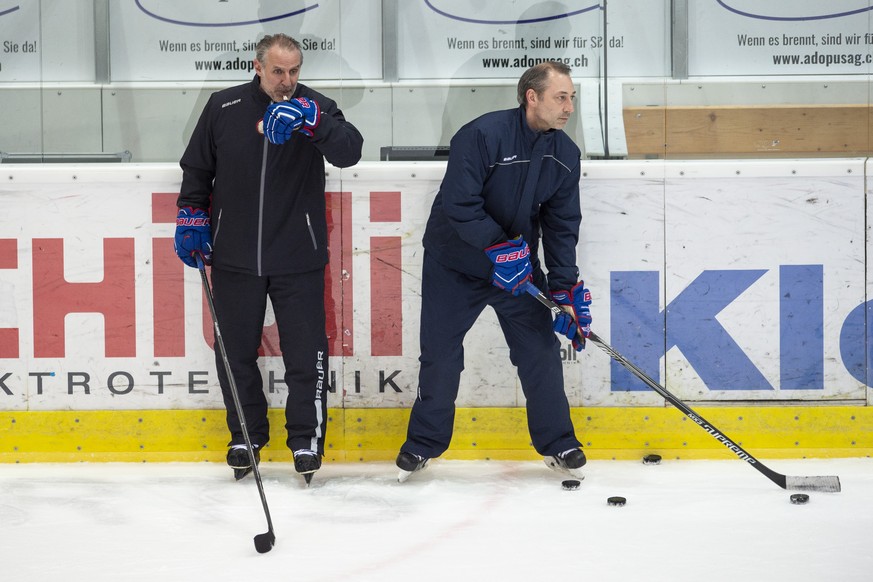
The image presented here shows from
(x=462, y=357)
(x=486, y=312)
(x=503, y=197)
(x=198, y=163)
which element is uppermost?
(x=198, y=163)

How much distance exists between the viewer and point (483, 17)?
4.03 meters

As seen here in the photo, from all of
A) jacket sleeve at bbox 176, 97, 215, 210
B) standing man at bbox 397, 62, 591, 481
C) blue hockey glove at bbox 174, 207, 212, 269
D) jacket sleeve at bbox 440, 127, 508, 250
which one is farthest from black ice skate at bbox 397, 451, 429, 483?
jacket sleeve at bbox 176, 97, 215, 210

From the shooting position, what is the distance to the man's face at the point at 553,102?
11.3 ft

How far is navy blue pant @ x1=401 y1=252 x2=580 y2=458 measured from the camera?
143 inches

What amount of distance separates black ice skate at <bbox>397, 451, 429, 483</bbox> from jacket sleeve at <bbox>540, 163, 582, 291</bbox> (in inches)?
30.4

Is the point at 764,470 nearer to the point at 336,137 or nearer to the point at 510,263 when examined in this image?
the point at 510,263

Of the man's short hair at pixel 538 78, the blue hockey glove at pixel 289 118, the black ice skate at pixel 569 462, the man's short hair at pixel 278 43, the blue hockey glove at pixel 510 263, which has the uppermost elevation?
the man's short hair at pixel 278 43

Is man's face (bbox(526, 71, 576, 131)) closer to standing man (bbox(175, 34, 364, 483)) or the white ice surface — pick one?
standing man (bbox(175, 34, 364, 483))

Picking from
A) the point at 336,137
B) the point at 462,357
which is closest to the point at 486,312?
the point at 462,357

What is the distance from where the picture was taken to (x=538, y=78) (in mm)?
3473

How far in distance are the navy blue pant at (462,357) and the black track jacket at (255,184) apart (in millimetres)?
479

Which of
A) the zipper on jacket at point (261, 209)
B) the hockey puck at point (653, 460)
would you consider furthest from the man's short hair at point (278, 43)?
the hockey puck at point (653, 460)

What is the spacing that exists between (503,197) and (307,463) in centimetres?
115

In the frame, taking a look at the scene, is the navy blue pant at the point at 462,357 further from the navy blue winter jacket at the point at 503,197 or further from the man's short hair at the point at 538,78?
the man's short hair at the point at 538,78
